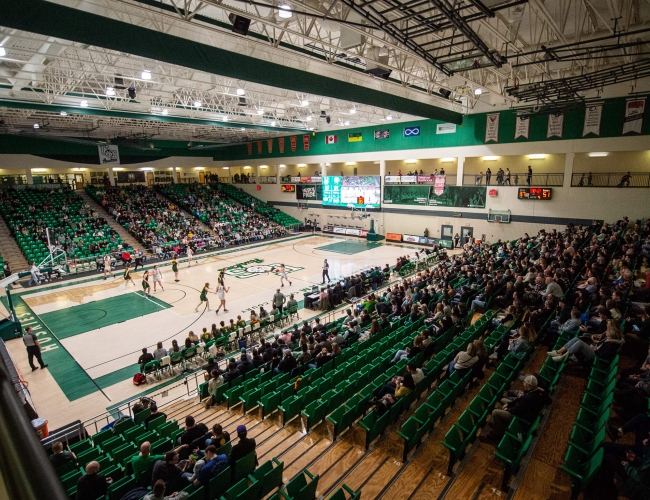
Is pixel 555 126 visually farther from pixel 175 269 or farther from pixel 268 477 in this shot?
pixel 268 477

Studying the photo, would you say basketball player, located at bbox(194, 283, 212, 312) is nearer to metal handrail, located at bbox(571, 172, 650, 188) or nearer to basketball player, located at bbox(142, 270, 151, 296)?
basketball player, located at bbox(142, 270, 151, 296)

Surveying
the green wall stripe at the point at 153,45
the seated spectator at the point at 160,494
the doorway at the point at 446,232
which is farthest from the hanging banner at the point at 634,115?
the seated spectator at the point at 160,494

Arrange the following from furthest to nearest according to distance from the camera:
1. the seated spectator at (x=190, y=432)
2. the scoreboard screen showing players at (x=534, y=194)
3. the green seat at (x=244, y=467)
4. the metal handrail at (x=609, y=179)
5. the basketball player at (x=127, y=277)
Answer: the scoreboard screen showing players at (x=534, y=194), the metal handrail at (x=609, y=179), the basketball player at (x=127, y=277), the seated spectator at (x=190, y=432), the green seat at (x=244, y=467)

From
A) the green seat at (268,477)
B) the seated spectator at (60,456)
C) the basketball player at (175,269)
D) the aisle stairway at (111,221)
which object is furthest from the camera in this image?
the aisle stairway at (111,221)

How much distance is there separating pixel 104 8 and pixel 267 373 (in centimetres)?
1052

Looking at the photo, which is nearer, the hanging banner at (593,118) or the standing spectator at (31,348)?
the standing spectator at (31,348)

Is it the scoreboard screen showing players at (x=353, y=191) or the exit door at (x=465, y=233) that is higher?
the scoreboard screen showing players at (x=353, y=191)

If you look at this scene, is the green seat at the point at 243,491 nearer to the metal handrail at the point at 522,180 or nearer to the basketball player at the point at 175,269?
the basketball player at the point at 175,269

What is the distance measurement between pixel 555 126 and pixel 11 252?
34.8 meters

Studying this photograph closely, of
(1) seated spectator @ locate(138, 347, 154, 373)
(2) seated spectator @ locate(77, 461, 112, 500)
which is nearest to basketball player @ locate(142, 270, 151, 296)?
(1) seated spectator @ locate(138, 347, 154, 373)

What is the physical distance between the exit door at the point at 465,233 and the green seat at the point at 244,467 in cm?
2633

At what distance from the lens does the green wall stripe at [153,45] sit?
884 cm

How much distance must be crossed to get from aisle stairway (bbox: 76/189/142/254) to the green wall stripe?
66.0 feet

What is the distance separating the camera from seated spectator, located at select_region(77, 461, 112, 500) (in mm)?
5422
